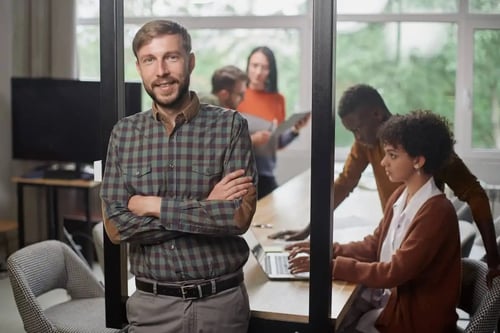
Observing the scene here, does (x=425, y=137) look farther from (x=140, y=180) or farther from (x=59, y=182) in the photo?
(x=59, y=182)

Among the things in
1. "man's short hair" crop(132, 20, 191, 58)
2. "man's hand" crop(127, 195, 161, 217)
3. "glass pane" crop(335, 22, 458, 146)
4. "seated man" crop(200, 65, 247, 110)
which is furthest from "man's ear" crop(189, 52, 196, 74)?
"glass pane" crop(335, 22, 458, 146)

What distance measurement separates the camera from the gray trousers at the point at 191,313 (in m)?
1.98

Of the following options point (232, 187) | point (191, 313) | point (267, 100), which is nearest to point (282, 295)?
point (191, 313)

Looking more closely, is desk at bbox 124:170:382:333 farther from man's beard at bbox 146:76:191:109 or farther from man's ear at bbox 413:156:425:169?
man's beard at bbox 146:76:191:109

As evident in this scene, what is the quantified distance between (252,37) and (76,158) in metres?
1.57

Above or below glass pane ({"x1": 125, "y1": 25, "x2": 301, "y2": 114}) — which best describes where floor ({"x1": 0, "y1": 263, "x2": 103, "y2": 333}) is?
below

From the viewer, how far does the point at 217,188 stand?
6.40ft

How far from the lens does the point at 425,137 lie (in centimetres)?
222

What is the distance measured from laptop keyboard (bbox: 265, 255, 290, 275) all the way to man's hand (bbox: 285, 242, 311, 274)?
61 millimetres

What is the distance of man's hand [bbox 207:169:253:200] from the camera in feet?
6.35

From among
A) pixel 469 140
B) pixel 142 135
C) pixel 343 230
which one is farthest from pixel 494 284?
pixel 469 140

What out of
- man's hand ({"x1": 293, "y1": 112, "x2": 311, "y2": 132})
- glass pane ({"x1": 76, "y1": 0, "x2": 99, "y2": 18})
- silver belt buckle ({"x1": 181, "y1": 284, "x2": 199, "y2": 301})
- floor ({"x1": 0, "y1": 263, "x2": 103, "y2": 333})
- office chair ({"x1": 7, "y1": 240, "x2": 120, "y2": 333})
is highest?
glass pane ({"x1": 76, "y1": 0, "x2": 99, "y2": 18})

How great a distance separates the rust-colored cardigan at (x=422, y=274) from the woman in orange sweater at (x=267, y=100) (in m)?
2.09

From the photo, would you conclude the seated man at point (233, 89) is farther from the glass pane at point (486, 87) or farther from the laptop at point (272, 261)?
the glass pane at point (486, 87)
